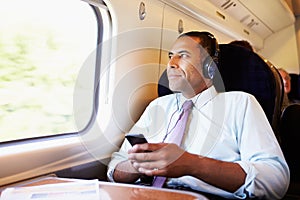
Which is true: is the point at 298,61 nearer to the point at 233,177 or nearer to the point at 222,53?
the point at 222,53

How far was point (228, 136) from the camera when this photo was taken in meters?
1.39

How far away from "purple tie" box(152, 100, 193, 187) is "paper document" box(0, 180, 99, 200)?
1.30ft

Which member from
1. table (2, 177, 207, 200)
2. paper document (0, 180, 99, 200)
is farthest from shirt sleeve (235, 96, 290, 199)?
paper document (0, 180, 99, 200)

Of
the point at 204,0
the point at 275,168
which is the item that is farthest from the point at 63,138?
the point at 204,0

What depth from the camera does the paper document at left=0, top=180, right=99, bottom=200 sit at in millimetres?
918

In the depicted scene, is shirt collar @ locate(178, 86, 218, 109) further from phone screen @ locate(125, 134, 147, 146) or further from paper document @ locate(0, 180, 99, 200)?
paper document @ locate(0, 180, 99, 200)

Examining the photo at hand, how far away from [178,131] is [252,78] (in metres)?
0.46

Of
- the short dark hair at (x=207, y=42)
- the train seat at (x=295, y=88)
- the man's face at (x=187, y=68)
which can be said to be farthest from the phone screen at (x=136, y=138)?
the train seat at (x=295, y=88)

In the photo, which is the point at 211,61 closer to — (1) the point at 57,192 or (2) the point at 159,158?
(2) the point at 159,158

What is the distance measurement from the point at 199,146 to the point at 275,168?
0.33m

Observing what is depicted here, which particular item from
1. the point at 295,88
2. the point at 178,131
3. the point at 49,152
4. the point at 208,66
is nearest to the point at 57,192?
the point at 49,152

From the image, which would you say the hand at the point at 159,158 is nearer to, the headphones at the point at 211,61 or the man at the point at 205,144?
the man at the point at 205,144

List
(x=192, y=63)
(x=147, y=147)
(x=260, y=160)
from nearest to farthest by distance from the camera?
(x=147, y=147)
(x=260, y=160)
(x=192, y=63)

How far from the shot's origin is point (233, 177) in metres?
1.19
